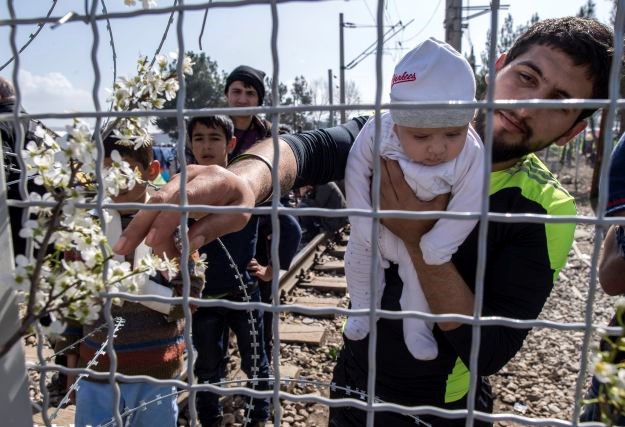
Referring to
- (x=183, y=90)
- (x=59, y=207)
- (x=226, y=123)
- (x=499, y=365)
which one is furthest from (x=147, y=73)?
(x=226, y=123)

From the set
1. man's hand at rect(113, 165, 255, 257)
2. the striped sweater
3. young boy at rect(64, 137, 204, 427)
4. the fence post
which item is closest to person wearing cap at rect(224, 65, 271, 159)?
young boy at rect(64, 137, 204, 427)

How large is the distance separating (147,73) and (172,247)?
43cm

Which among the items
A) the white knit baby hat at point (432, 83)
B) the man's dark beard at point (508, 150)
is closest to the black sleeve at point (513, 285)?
the man's dark beard at point (508, 150)

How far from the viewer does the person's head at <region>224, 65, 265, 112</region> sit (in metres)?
4.47

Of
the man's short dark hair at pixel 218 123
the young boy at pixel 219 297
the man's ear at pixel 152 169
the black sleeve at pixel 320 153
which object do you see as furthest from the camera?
the man's short dark hair at pixel 218 123

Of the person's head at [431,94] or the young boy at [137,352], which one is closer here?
the person's head at [431,94]

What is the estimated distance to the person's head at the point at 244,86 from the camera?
4469mm

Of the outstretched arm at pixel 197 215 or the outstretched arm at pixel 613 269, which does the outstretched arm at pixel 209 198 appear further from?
the outstretched arm at pixel 613 269

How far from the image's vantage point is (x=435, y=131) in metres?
1.62

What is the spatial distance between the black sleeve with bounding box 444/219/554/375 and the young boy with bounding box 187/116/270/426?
82.8 inches

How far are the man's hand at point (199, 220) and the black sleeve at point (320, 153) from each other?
19.4 inches

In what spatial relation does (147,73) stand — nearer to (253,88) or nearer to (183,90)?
(183,90)

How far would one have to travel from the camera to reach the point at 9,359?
3.72 ft

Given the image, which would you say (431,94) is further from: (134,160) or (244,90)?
(244,90)
